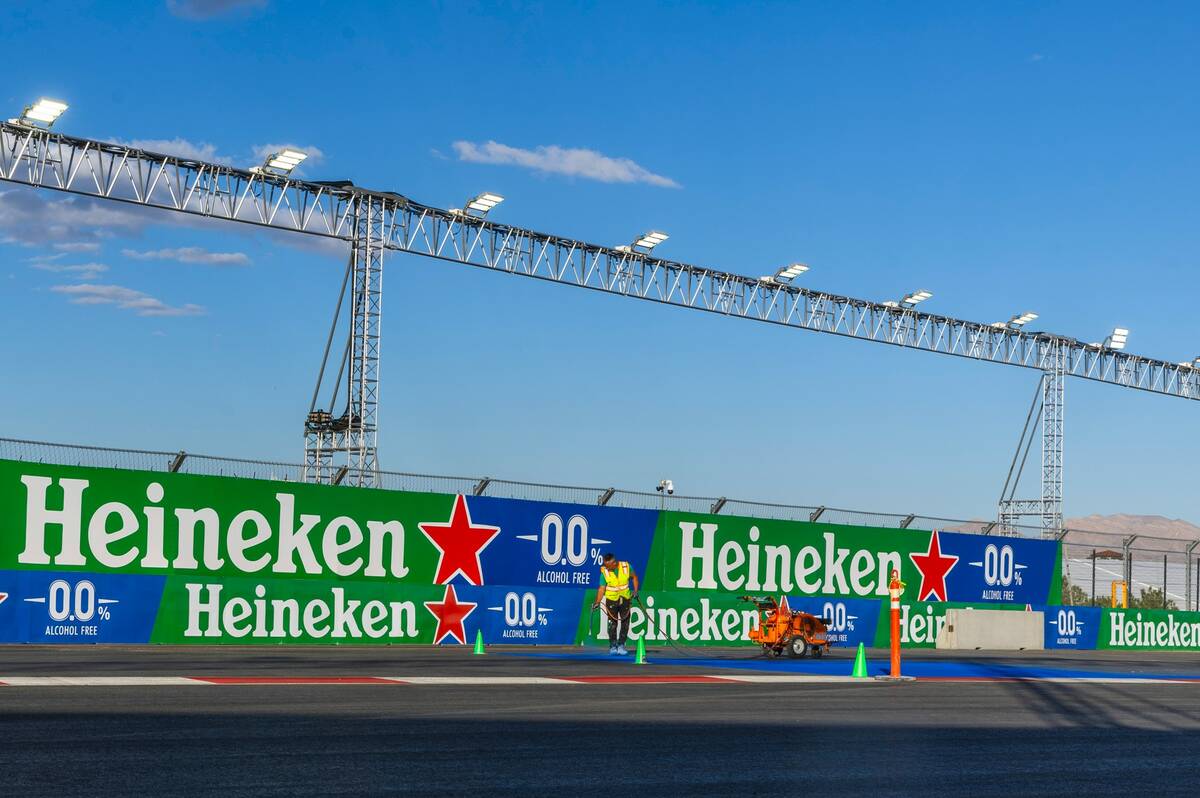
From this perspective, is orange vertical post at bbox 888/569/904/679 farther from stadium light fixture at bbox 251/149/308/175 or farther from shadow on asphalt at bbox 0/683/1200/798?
stadium light fixture at bbox 251/149/308/175

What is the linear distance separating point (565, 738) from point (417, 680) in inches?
224

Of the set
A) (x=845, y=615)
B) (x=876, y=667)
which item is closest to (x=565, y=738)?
(x=876, y=667)

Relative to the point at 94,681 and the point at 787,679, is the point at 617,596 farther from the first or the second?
the point at 94,681

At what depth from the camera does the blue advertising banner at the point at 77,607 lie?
20.9 meters

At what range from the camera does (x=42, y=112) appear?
1563 inches

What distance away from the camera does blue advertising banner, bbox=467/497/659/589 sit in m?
27.0

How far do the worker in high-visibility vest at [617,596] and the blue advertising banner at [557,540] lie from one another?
384cm

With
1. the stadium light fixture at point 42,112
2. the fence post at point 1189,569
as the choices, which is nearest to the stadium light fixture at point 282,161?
the stadium light fixture at point 42,112

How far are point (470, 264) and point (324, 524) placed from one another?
28945mm

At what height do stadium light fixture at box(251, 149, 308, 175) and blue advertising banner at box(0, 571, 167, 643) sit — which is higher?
stadium light fixture at box(251, 149, 308, 175)

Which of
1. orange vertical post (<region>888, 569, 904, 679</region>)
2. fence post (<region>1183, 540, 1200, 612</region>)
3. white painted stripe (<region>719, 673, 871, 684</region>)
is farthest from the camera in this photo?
fence post (<region>1183, 540, 1200, 612</region>)

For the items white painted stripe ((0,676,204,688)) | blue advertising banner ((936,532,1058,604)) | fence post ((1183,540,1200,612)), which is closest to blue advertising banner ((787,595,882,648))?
blue advertising banner ((936,532,1058,604))

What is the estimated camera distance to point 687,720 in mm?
12625

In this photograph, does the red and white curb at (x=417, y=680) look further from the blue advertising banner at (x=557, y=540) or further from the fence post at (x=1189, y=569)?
the fence post at (x=1189, y=569)
